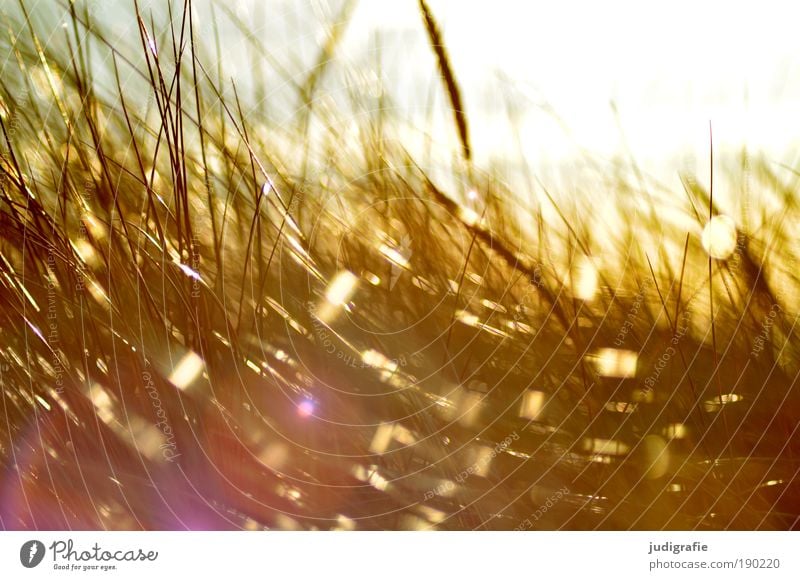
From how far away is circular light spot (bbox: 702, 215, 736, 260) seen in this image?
558 mm

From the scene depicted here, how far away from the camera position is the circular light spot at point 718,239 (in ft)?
1.83

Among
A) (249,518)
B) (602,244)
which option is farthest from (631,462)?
(249,518)

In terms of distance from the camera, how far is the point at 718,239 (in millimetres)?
558

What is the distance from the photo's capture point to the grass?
0.52m

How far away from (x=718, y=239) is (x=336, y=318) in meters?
0.41
